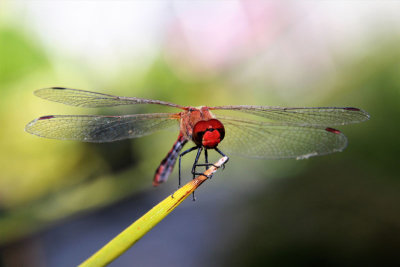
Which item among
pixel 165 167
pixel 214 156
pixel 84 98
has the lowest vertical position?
pixel 165 167

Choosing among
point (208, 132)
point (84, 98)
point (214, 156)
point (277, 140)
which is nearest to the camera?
point (208, 132)

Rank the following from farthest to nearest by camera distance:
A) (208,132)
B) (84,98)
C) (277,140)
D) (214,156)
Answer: (214,156) < (277,140) < (84,98) < (208,132)

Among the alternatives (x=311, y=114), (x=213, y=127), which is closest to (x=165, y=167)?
(x=213, y=127)

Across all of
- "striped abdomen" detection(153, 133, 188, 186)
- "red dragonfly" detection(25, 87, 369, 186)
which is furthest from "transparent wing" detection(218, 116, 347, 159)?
"striped abdomen" detection(153, 133, 188, 186)

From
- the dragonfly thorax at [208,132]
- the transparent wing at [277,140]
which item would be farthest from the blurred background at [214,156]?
the dragonfly thorax at [208,132]

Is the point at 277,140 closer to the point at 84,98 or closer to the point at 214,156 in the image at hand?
the point at 84,98

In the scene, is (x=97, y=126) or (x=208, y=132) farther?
(x=97, y=126)

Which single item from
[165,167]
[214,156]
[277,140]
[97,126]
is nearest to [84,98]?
[97,126]

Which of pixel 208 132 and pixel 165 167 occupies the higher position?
pixel 165 167
